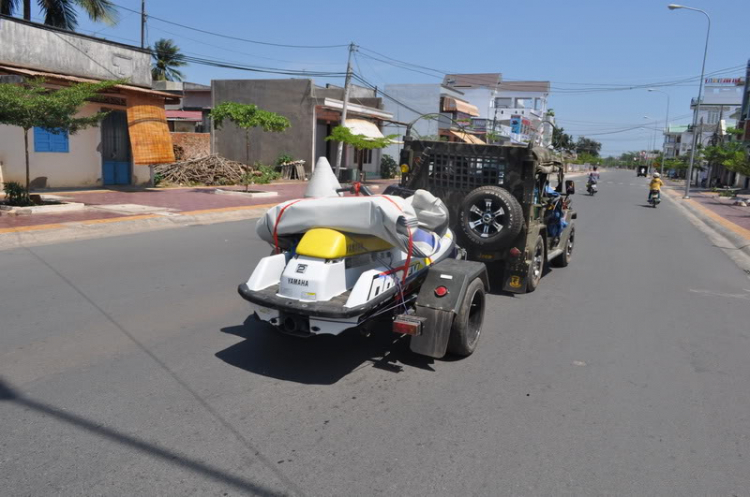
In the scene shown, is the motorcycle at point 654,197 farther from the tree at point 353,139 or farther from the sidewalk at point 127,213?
the sidewalk at point 127,213

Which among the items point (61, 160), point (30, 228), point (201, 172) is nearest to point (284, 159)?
point (201, 172)

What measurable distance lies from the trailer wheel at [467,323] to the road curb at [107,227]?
7.96m

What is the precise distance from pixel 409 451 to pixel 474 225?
3987 mm

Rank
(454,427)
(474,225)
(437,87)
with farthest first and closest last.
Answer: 1. (437,87)
2. (474,225)
3. (454,427)

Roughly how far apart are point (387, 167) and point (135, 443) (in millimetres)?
34030

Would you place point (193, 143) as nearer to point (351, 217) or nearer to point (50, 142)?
point (50, 142)

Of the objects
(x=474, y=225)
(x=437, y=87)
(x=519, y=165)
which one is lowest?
(x=474, y=225)

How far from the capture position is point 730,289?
8688mm

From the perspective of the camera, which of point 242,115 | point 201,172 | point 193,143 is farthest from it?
point 193,143

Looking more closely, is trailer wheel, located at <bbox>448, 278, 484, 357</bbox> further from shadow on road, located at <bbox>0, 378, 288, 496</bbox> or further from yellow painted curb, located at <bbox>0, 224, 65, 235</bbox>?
yellow painted curb, located at <bbox>0, 224, 65, 235</bbox>

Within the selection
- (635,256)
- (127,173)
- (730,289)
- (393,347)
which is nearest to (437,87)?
(127,173)

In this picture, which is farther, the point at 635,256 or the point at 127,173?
the point at 127,173

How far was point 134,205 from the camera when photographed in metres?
14.8

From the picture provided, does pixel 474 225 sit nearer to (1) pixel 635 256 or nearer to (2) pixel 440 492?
(2) pixel 440 492
